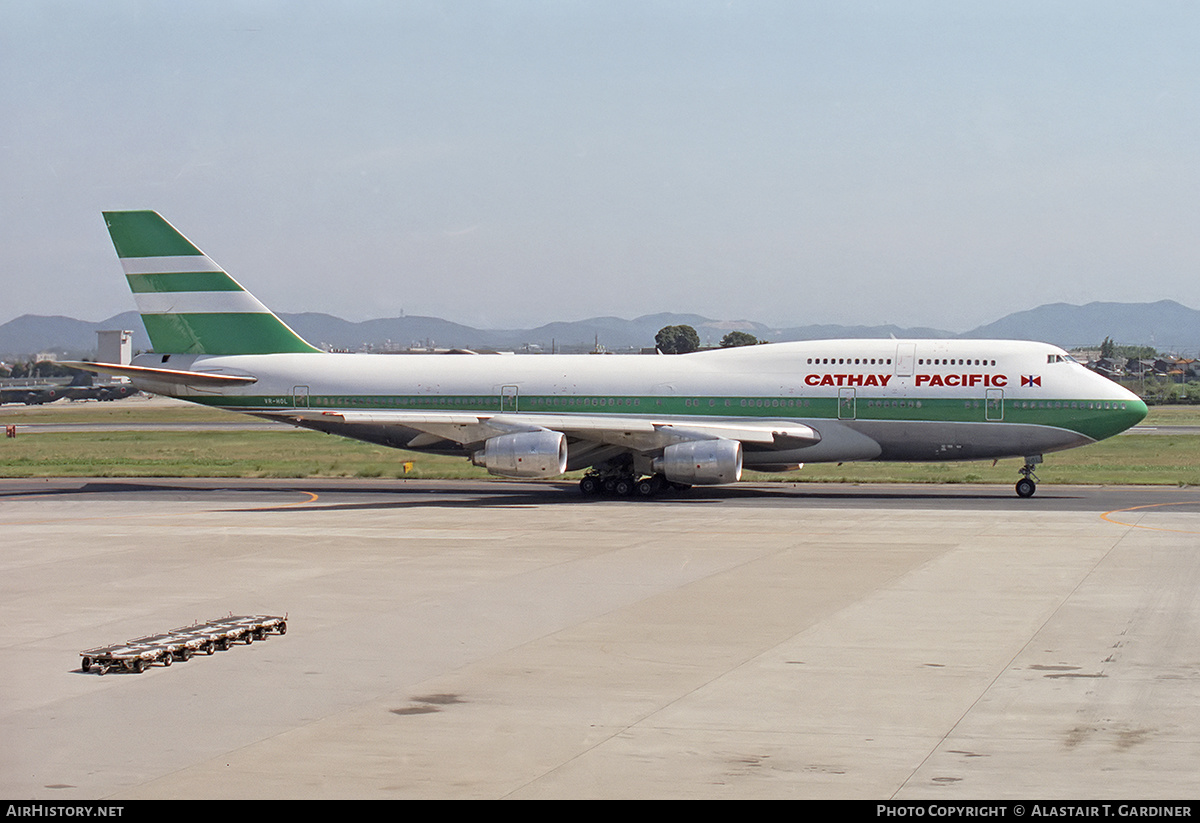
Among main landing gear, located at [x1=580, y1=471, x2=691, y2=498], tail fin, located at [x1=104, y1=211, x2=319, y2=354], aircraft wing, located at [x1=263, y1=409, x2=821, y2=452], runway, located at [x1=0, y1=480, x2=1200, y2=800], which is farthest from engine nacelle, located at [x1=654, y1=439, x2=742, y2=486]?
tail fin, located at [x1=104, y1=211, x2=319, y2=354]

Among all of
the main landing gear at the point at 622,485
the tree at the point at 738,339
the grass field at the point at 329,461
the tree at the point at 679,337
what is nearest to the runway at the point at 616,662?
the main landing gear at the point at 622,485

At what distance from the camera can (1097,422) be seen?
124ft

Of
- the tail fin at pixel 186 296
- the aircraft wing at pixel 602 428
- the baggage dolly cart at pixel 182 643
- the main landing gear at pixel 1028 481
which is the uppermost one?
the tail fin at pixel 186 296

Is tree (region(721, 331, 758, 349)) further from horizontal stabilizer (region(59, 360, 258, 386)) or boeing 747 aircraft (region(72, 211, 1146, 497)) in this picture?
horizontal stabilizer (region(59, 360, 258, 386))

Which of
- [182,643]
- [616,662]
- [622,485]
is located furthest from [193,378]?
[616,662]

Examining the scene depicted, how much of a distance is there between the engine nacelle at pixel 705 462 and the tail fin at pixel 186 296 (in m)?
14.6

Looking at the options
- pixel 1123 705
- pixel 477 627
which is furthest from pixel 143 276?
pixel 1123 705

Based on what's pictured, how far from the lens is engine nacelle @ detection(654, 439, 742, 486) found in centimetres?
→ 3684

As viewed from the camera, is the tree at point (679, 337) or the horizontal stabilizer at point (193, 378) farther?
the tree at point (679, 337)

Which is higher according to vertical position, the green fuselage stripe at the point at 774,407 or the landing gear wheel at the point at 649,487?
the green fuselage stripe at the point at 774,407

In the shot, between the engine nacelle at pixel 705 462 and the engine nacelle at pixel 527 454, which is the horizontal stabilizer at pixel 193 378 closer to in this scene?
the engine nacelle at pixel 527 454

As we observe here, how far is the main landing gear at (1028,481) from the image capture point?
3841 cm

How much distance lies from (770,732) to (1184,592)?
11.6 m
